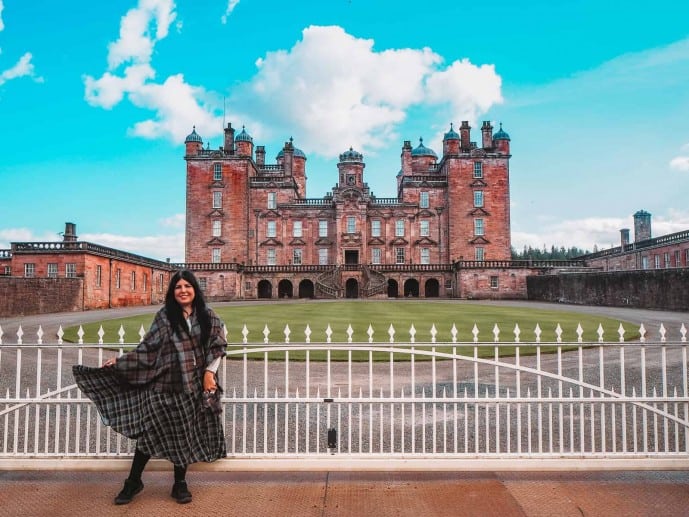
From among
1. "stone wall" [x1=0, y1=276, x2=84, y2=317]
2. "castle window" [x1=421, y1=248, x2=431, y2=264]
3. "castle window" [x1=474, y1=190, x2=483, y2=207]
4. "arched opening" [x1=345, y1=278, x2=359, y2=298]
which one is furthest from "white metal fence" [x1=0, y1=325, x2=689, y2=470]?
→ "castle window" [x1=474, y1=190, x2=483, y2=207]

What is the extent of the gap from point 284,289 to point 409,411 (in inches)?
1764

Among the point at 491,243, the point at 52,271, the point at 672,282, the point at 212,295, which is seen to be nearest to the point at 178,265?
the point at 212,295

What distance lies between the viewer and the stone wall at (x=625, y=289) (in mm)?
25422

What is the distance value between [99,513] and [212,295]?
46.2 metres

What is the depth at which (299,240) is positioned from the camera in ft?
179

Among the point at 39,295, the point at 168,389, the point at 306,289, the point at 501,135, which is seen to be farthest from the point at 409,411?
the point at 501,135

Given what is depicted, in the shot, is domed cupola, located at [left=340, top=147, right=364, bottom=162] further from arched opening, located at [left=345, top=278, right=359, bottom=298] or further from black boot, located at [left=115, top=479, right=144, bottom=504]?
black boot, located at [left=115, top=479, right=144, bottom=504]

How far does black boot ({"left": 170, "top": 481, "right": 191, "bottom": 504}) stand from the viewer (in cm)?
418

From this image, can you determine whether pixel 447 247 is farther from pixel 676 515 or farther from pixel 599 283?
pixel 676 515

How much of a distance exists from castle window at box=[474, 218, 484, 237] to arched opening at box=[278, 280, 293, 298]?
67.7ft

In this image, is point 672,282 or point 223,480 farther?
point 672,282

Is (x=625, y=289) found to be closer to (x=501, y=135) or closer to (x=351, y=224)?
(x=501, y=135)

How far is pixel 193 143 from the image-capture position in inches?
2115

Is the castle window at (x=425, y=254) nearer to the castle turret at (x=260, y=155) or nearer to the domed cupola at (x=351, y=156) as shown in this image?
the domed cupola at (x=351, y=156)
